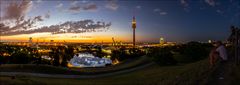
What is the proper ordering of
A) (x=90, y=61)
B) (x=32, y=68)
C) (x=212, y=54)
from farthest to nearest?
(x=90, y=61), (x=32, y=68), (x=212, y=54)

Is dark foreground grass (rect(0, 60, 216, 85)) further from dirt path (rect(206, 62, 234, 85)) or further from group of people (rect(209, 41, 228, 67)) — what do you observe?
group of people (rect(209, 41, 228, 67))

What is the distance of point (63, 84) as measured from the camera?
33156 millimetres

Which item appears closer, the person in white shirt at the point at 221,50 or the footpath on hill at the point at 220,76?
the footpath on hill at the point at 220,76

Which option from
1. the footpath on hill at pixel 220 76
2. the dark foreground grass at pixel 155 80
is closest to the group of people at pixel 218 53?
the footpath on hill at pixel 220 76

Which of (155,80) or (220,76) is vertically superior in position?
(220,76)

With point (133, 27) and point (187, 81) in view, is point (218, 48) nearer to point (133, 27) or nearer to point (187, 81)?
point (187, 81)

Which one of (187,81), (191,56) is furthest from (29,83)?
(191,56)

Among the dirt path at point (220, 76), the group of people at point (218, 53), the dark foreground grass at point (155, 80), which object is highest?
the group of people at point (218, 53)

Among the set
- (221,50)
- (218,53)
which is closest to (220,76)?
(221,50)

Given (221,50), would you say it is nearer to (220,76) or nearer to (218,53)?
(218,53)

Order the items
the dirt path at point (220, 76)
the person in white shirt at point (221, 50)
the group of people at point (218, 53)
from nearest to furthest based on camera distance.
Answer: the dirt path at point (220, 76) → the person in white shirt at point (221, 50) → the group of people at point (218, 53)

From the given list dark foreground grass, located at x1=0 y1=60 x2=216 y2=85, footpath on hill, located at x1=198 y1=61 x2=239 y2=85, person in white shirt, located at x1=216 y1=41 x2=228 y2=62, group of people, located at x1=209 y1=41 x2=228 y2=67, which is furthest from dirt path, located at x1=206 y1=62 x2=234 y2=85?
person in white shirt, located at x1=216 y1=41 x2=228 y2=62

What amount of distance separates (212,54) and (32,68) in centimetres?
3059

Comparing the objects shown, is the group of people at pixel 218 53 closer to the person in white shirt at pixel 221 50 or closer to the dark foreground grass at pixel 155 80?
the person in white shirt at pixel 221 50
